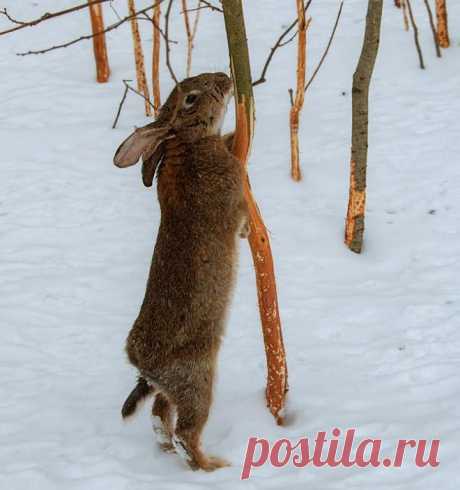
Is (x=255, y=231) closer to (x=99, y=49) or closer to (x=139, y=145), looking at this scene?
(x=139, y=145)

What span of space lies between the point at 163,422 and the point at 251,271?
1.92 metres

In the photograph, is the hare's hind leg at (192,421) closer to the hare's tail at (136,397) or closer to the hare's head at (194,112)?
the hare's tail at (136,397)

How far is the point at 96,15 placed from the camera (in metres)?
7.97

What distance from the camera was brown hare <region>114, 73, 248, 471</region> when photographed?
3.47 metres

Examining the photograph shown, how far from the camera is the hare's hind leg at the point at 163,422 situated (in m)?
3.73

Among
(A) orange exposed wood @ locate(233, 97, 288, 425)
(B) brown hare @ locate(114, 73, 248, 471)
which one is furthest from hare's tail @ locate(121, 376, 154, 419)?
(A) orange exposed wood @ locate(233, 97, 288, 425)

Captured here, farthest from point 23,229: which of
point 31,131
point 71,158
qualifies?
point 31,131

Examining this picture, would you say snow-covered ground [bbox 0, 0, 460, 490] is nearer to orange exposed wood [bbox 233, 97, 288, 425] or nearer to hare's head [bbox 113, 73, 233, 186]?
orange exposed wood [bbox 233, 97, 288, 425]

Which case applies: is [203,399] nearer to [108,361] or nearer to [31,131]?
[108,361]

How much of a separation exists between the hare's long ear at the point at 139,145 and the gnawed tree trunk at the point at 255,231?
360 mm

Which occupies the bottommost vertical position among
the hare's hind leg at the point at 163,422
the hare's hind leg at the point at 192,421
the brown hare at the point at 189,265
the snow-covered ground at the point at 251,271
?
the snow-covered ground at the point at 251,271

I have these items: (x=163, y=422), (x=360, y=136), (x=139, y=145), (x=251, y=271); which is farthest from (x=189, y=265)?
(x=360, y=136)

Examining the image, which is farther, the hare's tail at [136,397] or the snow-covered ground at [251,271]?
the snow-covered ground at [251,271]

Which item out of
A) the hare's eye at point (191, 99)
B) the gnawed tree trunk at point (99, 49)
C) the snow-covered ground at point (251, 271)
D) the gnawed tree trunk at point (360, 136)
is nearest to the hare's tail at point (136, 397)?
the snow-covered ground at point (251, 271)
